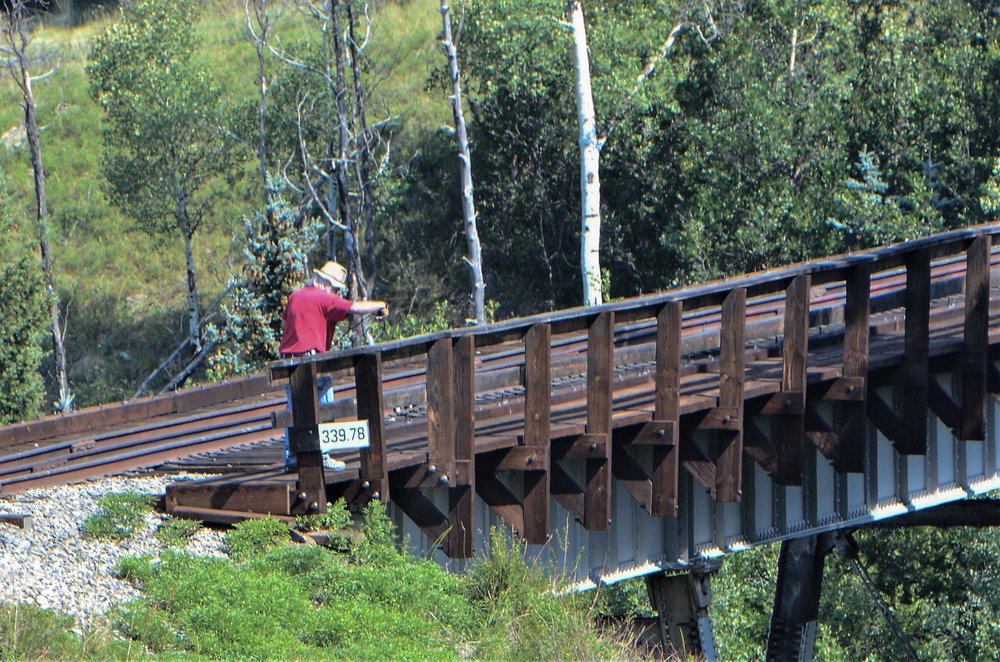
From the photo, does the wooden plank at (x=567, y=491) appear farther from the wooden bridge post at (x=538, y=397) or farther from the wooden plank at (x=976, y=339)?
the wooden plank at (x=976, y=339)

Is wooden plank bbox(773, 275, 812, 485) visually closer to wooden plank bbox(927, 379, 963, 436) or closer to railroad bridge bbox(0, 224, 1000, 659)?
railroad bridge bbox(0, 224, 1000, 659)

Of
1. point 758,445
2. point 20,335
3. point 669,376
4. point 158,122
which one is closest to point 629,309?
point 669,376

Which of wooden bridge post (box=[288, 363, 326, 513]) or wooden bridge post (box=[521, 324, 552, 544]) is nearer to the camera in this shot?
wooden bridge post (box=[288, 363, 326, 513])

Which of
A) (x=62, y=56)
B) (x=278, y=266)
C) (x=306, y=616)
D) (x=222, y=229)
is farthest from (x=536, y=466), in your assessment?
(x=62, y=56)

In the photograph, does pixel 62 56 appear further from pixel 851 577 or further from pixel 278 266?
pixel 851 577

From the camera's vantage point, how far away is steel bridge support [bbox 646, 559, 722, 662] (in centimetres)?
1103

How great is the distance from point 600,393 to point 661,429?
0.55m

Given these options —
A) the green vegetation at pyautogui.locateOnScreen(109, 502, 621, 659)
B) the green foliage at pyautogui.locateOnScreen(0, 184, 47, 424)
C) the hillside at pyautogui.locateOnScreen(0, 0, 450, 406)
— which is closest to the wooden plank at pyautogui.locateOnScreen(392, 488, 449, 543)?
the green vegetation at pyautogui.locateOnScreen(109, 502, 621, 659)

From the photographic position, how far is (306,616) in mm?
5973

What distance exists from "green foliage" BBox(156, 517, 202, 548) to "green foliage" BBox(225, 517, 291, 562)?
274mm

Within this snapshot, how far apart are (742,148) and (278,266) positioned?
37.1ft

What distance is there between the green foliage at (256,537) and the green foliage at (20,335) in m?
17.2

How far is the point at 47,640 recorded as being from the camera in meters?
5.40

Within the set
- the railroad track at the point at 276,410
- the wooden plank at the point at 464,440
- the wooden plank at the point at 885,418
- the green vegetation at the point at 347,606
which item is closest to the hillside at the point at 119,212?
the railroad track at the point at 276,410
